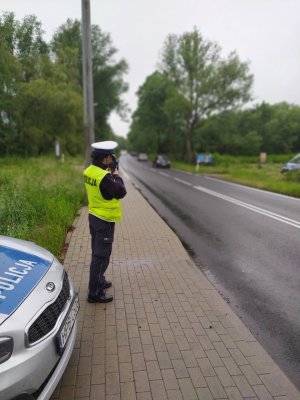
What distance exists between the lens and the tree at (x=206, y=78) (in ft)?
119

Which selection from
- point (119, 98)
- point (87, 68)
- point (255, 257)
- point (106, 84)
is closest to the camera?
point (255, 257)

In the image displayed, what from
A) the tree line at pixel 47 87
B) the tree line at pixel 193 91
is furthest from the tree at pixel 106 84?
the tree line at pixel 193 91

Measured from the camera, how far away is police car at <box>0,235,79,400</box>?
196cm

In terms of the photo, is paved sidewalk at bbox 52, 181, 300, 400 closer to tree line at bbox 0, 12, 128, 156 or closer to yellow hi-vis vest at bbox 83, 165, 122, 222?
yellow hi-vis vest at bbox 83, 165, 122, 222

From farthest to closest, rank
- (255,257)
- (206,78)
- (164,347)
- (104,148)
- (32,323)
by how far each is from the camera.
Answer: (206,78), (255,257), (104,148), (164,347), (32,323)

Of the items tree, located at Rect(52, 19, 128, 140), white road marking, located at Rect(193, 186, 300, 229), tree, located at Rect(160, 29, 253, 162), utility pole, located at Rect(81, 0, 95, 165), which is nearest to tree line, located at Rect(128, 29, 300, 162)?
tree, located at Rect(160, 29, 253, 162)

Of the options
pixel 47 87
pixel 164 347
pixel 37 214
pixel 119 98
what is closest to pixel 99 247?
pixel 164 347

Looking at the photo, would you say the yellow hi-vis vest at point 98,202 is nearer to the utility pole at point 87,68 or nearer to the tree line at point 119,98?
the tree line at point 119,98

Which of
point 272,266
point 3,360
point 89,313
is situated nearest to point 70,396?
point 3,360

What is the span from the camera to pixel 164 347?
10.7 feet

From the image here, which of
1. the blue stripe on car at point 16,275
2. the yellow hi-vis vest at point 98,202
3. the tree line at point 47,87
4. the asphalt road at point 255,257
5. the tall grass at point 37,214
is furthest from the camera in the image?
the tree line at point 47,87

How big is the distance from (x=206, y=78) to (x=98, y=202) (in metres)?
35.5

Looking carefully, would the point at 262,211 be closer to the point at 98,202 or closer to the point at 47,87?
the point at 98,202

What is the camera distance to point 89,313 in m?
3.90
